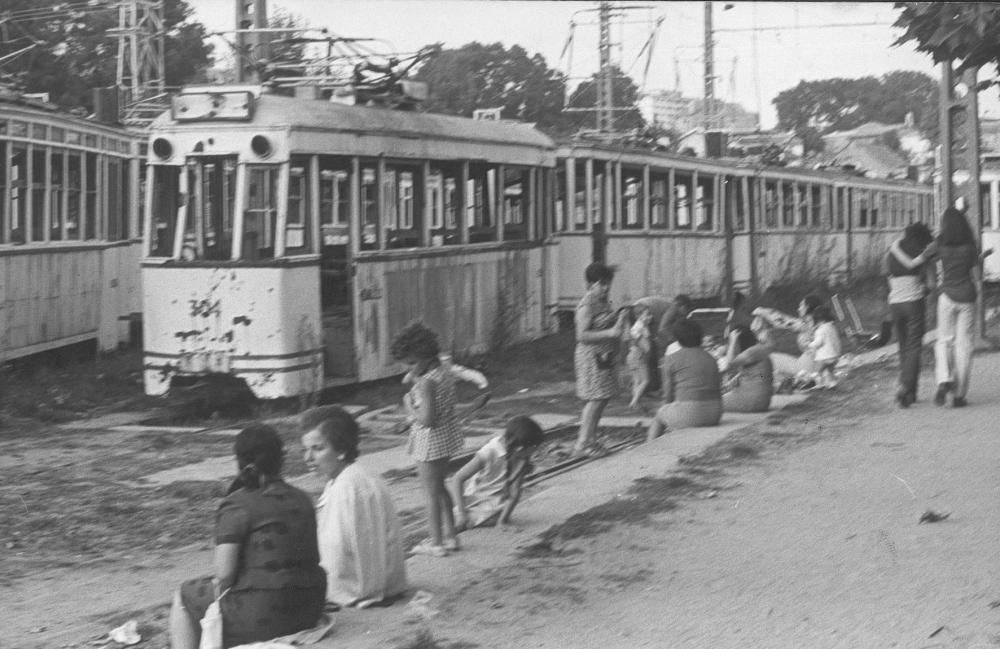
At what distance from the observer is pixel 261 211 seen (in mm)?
15016

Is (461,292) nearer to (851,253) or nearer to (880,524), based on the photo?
(880,524)

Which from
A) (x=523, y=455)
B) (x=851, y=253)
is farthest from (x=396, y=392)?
(x=851, y=253)

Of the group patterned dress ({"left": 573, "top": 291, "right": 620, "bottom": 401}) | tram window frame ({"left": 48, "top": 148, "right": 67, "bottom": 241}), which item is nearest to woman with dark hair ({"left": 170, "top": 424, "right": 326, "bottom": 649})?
patterned dress ({"left": 573, "top": 291, "right": 620, "bottom": 401})

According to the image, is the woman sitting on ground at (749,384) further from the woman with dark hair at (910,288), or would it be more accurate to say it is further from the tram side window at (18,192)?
the tram side window at (18,192)

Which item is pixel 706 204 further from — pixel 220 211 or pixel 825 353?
pixel 220 211

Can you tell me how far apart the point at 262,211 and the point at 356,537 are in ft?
26.6

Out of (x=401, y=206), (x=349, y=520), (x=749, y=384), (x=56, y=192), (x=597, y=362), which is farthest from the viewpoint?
(x=56, y=192)

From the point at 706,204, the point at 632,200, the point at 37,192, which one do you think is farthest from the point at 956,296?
the point at 706,204

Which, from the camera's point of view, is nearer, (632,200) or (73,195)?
(73,195)

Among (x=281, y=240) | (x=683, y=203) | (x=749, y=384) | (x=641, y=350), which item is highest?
(x=683, y=203)

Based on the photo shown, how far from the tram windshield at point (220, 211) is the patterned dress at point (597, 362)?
347 centimetres

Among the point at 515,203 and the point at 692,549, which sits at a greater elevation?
the point at 515,203

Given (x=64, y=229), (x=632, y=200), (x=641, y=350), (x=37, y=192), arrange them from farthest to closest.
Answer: (x=632, y=200) → (x=64, y=229) → (x=37, y=192) → (x=641, y=350)

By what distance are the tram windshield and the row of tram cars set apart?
2 centimetres
